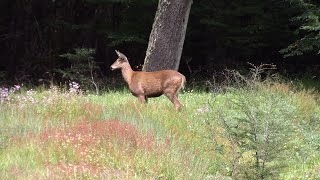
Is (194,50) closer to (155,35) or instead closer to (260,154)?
(155,35)

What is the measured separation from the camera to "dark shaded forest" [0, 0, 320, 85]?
66.7 feet

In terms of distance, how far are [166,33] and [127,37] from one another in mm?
5596

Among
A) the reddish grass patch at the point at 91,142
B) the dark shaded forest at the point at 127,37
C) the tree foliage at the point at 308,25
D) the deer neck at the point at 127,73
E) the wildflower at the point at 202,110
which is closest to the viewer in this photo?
the reddish grass patch at the point at 91,142

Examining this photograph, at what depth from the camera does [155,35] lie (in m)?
15.0

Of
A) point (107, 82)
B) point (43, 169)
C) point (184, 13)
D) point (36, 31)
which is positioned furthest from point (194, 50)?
point (43, 169)

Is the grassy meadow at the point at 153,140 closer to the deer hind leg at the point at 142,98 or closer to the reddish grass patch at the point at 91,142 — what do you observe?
the reddish grass patch at the point at 91,142

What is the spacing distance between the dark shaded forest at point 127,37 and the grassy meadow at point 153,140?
7.85 meters

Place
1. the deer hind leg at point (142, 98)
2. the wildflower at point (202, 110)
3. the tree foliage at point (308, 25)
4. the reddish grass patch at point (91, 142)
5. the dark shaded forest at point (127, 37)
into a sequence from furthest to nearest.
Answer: the dark shaded forest at point (127, 37) → the tree foliage at point (308, 25) → the deer hind leg at point (142, 98) → the wildflower at point (202, 110) → the reddish grass patch at point (91, 142)

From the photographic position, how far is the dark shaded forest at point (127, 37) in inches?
801

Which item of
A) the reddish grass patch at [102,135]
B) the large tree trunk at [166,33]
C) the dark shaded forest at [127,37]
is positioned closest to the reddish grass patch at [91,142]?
the reddish grass patch at [102,135]

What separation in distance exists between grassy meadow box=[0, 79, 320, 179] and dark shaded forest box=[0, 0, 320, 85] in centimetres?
785

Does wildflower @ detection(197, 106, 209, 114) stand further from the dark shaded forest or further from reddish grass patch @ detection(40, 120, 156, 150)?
the dark shaded forest

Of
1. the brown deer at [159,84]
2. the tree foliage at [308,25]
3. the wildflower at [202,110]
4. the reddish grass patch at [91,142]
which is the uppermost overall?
the tree foliage at [308,25]

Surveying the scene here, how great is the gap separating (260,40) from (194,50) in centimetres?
333
